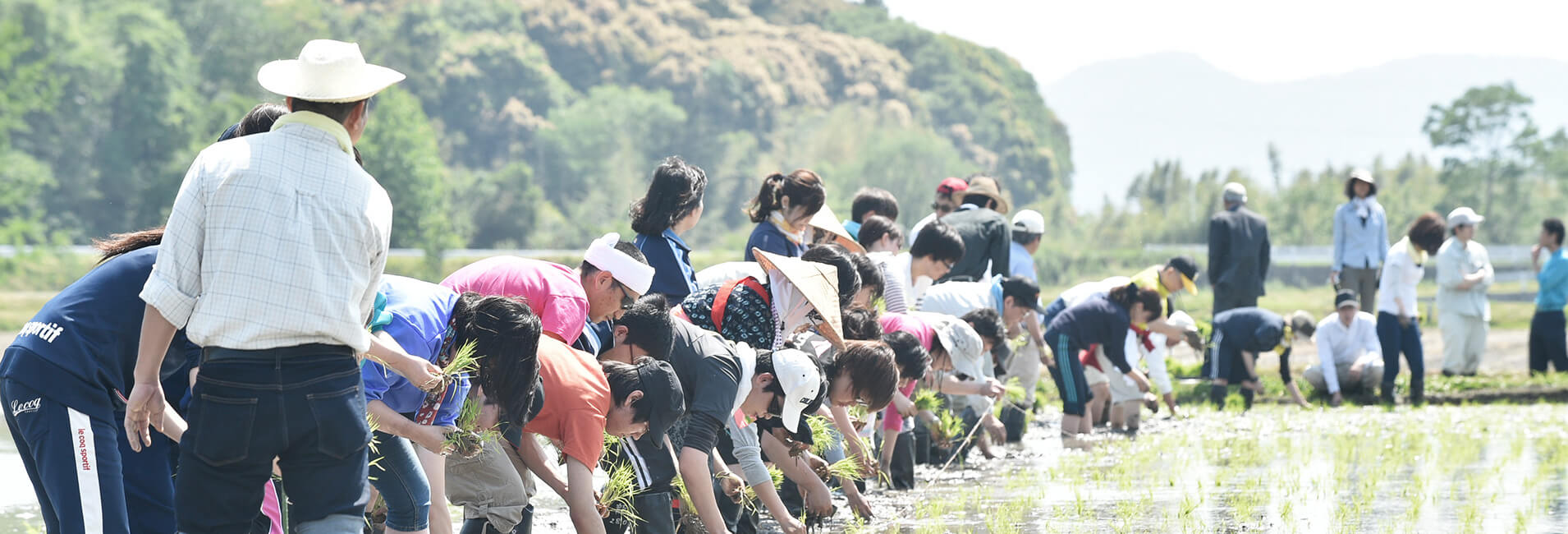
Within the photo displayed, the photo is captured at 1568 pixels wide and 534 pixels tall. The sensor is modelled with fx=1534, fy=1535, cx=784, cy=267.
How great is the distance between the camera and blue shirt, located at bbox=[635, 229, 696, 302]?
701cm

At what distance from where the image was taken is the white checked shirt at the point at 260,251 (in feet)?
11.5

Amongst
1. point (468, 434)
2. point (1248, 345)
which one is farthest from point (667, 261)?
point (1248, 345)

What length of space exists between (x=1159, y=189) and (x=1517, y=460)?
61.2 m

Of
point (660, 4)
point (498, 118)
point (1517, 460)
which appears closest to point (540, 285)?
point (1517, 460)

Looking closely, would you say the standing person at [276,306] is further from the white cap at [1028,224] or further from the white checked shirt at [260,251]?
the white cap at [1028,224]

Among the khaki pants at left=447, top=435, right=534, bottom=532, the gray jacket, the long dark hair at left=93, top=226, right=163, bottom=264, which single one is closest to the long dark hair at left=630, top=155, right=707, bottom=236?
the khaki pants at left=447, top=435, right=534, bottom=532

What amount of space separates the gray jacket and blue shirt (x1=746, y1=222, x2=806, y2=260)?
7.18 meters

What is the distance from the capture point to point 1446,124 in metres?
66.5

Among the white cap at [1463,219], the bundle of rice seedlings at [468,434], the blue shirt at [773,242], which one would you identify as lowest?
the white cap at [1463,219]

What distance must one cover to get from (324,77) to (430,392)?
46.7 inches

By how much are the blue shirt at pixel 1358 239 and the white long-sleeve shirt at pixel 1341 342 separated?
111cm

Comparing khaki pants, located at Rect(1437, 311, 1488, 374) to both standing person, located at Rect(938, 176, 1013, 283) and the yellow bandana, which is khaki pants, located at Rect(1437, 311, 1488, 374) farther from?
the yellow bandana

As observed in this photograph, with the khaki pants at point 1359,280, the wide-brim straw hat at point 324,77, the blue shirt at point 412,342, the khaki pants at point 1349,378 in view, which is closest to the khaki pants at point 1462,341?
the khaki pants at point 1359,280

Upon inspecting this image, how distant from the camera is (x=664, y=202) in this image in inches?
274
